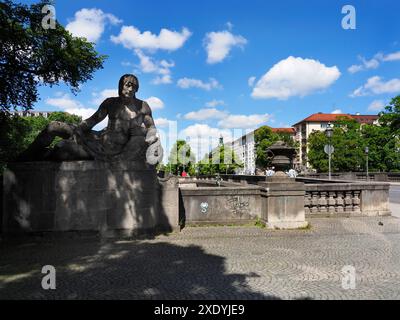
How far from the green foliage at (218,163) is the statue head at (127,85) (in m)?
74.9

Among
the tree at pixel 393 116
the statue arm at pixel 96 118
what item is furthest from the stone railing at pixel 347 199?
the tree at pixel 393 116

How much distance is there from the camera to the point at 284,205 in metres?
9.78

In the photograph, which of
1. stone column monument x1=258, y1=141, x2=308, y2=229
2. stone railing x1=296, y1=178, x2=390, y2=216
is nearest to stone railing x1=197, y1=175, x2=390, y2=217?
stone railing x1=296, y1=178, x2=390, y2=216

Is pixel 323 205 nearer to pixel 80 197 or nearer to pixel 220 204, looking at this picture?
pixel 220 204

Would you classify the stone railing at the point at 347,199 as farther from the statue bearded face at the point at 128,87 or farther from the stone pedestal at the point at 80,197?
the statue bearded face at the point at 128,87

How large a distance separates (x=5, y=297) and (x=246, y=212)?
7.03m

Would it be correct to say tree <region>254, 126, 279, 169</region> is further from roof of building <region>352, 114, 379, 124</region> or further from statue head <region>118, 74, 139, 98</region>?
statue head <region>118, 74, 139, 98</region>

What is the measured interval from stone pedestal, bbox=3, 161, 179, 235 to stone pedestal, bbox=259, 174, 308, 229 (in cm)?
322

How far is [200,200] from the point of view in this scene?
33.8ft

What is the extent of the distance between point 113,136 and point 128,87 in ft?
4.48

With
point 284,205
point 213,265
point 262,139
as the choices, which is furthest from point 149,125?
point 262,139

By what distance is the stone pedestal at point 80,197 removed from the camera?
27.2ft
